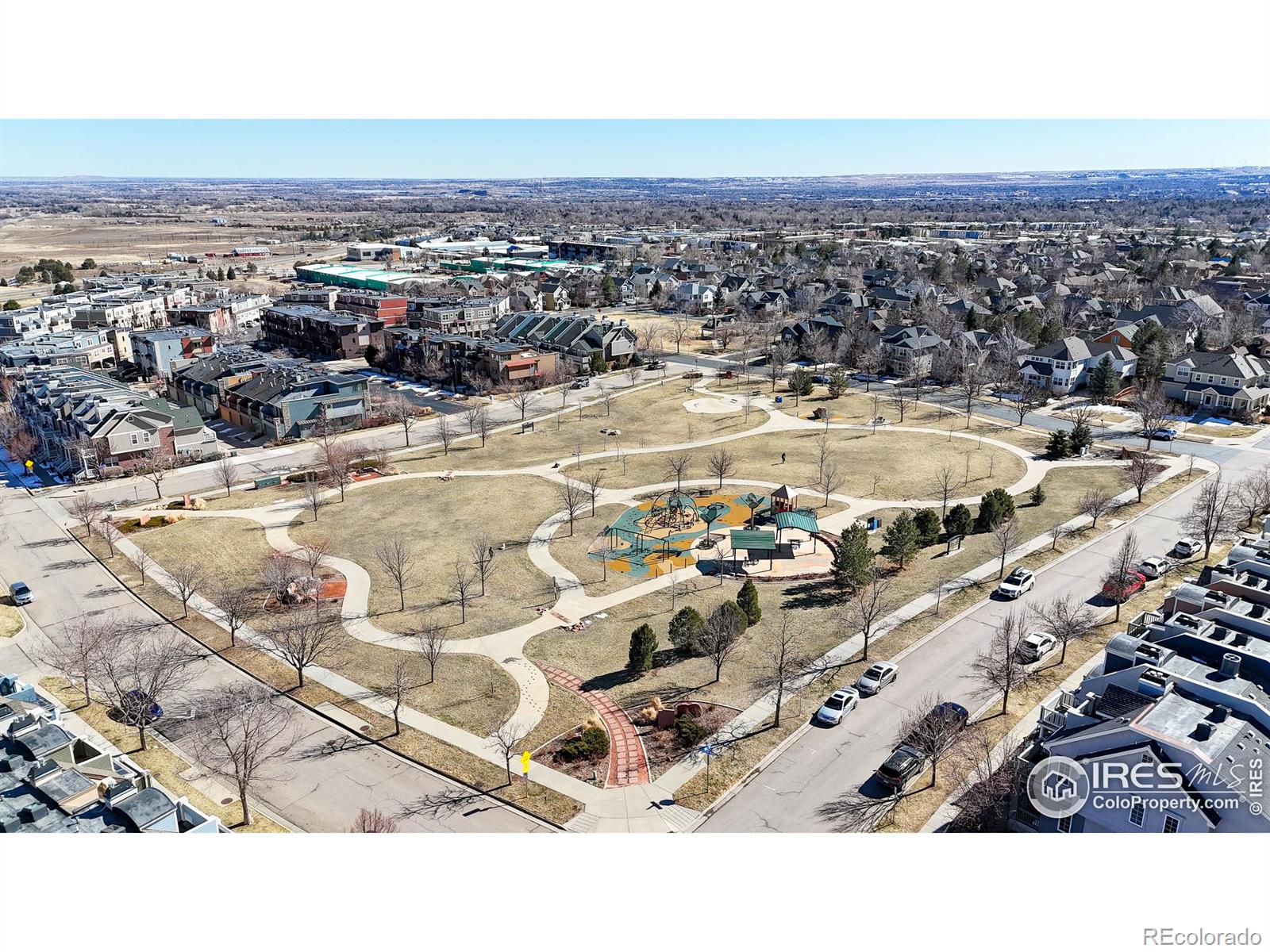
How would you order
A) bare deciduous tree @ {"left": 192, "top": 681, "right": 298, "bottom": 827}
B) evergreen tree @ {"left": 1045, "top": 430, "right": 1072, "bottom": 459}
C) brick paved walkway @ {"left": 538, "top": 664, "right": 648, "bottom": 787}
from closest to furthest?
bare deciduous tree @ {"left": 192, "top": 681, "right": 298, "bottom": 827}
brick paved walkway @ {"left": 538, "top": 664, "right": 648, "bottom": 787}
evergreen tree @ {"left": 1045, "top": 430, "right": 1072, "bottom": 459}

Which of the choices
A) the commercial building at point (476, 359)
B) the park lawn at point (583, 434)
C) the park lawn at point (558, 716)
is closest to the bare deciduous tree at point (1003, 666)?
the park lawn at point (558, 716)

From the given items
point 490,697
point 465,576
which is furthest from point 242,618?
point 490,697

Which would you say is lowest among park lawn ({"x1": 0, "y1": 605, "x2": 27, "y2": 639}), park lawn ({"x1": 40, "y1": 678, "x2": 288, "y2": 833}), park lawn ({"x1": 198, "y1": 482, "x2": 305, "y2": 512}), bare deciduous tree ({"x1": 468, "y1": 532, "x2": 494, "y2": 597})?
park lawn ({"x1": 40, "y1": 678, "x2": 288, "y2": 833})

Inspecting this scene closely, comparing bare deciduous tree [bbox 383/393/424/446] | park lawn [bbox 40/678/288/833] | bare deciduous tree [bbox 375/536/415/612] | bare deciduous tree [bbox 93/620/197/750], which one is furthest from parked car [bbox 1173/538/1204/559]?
bare deciduous tree [bbox 383/393/424/446]

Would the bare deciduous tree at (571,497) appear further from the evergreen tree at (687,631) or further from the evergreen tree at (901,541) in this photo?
the evergreen tree at (901,541)

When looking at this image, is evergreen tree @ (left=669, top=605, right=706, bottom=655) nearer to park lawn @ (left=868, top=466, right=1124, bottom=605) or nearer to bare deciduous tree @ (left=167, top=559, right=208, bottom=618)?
park lawn @ (left=868, top=466, right=1124, bottom=605)

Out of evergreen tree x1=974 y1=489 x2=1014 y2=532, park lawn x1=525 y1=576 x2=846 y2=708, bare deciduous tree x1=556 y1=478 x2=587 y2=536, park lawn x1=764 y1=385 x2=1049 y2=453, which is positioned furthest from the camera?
park lawn x1=764 y1=385 x2=1049 y2=453

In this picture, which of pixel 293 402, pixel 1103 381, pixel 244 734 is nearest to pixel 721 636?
pixel 244 734
